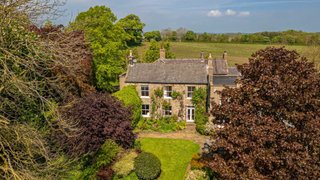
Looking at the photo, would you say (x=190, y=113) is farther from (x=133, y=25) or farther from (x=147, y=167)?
(x=133, y=25)

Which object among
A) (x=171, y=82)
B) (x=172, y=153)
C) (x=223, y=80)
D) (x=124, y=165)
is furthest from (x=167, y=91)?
(x=124, y=165)

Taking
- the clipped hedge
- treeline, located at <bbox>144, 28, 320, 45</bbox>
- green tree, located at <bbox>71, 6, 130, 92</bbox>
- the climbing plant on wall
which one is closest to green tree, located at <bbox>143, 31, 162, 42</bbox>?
treeline, located at <bbox>144, 28, 320, 45</bbox>

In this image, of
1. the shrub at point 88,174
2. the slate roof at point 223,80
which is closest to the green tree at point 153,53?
the slate roof at point 223,80

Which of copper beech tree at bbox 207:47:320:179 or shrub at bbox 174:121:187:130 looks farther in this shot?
shrub at bbox 174:121:187:130

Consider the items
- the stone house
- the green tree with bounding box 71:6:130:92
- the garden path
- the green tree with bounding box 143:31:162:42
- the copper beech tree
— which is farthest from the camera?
the green tree with bounding box 143:31:162:42

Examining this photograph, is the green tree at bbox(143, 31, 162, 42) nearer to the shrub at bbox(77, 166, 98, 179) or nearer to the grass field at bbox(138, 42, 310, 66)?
the grass field at bbox(138, 42, 310, 66)

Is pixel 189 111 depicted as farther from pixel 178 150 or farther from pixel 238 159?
pixel 238 159
